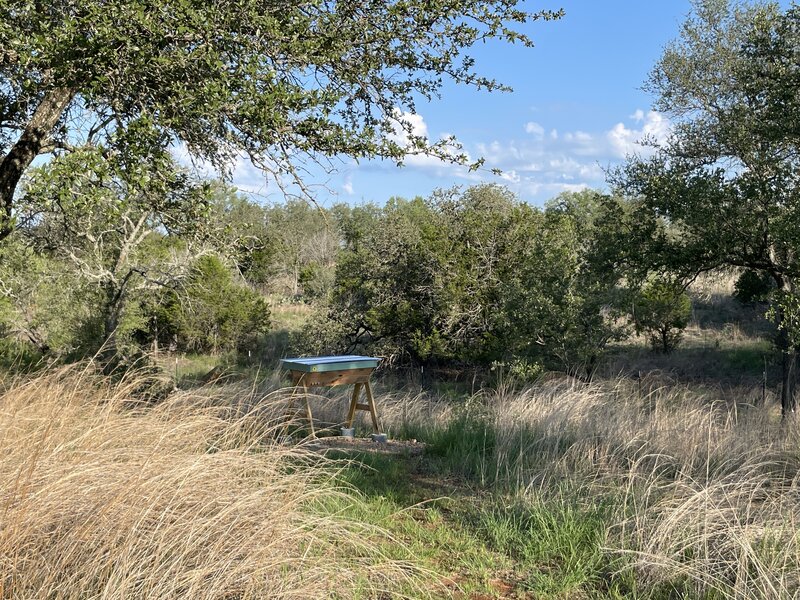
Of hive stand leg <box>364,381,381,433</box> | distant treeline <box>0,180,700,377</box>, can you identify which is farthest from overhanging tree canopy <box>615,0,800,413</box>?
hive stand leg <box>364,381,381,433</box>

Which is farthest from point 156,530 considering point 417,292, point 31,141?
point 417,292

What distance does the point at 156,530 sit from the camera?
2.57 metres

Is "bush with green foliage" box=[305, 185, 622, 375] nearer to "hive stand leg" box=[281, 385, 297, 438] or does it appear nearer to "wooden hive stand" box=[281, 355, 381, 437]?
"wooden hive stand" box=[281, 355, 381, 437]

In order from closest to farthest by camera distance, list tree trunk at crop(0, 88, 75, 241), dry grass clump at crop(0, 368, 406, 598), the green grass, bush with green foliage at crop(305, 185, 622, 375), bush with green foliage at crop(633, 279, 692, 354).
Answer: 1. dry grass clump at crop(0, 368, 406, 598)
2. the green grass
3. tree trunk at crop(0, 88, 75, 241)
4. bush with green foliage at crop(305, 185, 622, 375)
5. bush with green foliage at crop(633, 279, 692, 354)

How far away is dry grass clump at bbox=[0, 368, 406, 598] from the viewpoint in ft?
8.06

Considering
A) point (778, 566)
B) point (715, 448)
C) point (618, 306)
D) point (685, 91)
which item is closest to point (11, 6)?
point (778, 566)

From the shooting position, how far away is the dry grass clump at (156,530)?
8.06 feet

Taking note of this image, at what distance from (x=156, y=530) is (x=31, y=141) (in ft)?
16.7

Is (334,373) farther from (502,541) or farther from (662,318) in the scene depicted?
(662,318)

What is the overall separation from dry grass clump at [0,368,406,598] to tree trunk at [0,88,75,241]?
3682mm

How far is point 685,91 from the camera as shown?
16016 mm

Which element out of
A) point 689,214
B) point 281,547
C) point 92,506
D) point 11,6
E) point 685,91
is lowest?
point 281,547

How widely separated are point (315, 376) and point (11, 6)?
4571 mm

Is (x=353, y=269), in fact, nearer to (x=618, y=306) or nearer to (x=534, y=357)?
(x=534, y=357)
